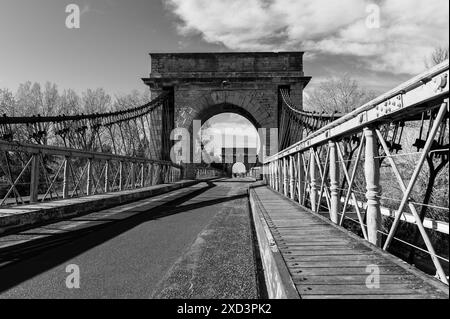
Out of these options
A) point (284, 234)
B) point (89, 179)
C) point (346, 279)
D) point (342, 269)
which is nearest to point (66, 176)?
point (89, 179)

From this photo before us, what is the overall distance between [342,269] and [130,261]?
2.33 metres

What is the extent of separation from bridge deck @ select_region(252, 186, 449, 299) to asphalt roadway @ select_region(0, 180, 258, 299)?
524 millimetres

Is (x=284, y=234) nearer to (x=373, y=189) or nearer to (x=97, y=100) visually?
(x=373, y=189)

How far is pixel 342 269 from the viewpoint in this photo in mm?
2293

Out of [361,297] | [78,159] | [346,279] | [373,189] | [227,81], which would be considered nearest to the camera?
[361,297]

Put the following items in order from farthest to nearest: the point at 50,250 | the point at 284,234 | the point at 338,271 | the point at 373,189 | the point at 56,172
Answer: the point at 56,172 < the point at 50,250 < the point at 284,234 < the point at 373,189 < the point at 338,271

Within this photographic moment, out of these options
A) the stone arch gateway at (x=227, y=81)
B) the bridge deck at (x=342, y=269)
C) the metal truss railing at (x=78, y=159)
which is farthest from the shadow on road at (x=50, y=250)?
the stone arch gateway at (x=227, y=81)

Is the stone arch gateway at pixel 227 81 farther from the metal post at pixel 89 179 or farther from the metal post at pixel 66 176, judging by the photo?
the metal post at pixel 66 176

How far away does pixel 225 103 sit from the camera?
2392cm

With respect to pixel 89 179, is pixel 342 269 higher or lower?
lower

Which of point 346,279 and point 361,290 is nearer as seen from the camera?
point 361,290

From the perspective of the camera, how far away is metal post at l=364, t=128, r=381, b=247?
296 centimetres

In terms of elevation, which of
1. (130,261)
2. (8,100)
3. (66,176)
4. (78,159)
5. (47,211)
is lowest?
(130,261)
